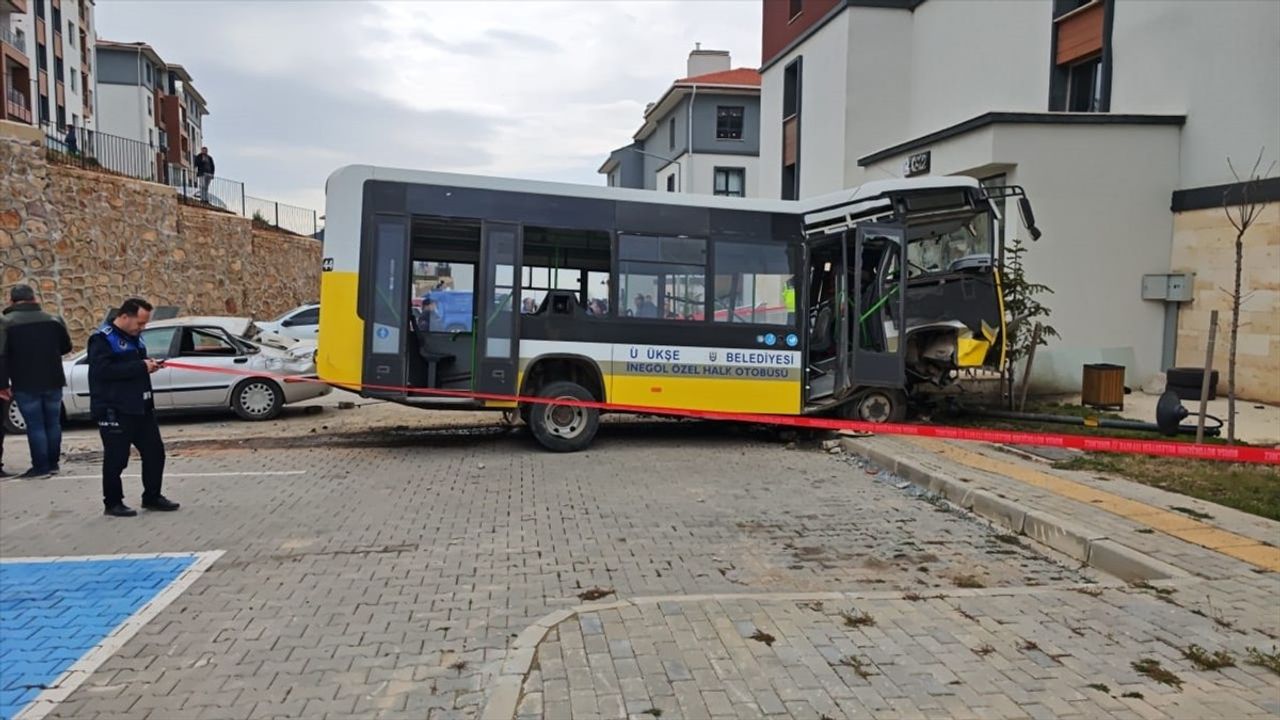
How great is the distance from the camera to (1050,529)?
6.45 metres

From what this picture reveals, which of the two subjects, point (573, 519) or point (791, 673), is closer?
point (791, 673)

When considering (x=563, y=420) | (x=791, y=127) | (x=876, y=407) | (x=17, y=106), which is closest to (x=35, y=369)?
(x=563, y=420)

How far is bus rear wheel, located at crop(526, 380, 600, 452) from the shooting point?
1020 centimetres

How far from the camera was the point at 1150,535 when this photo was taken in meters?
6.20

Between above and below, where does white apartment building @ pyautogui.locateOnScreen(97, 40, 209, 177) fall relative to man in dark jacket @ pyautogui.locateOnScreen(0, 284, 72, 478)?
above

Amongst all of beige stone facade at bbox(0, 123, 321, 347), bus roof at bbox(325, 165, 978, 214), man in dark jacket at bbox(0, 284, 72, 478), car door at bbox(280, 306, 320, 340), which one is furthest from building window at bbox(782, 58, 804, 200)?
man in dark jacket at bbox(0, 284, 72, 478)

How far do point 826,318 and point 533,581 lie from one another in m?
6.90

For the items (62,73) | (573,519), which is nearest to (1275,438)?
(573,519)

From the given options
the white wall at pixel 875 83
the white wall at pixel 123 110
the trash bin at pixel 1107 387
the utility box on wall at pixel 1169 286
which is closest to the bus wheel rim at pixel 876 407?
the trash bin at pixel 1107 387

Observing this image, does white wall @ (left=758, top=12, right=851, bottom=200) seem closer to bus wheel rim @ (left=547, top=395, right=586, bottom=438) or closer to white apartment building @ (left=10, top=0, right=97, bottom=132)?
bus wheel rim @ (left=547, top=395, right=586, bottom=438)

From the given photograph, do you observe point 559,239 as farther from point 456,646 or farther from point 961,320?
point 456,646

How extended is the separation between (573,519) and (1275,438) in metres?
9.09

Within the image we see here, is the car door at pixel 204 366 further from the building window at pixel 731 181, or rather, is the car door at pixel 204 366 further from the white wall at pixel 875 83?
the building window at pixel 731 181

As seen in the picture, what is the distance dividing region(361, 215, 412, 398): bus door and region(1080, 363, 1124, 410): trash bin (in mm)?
10586
